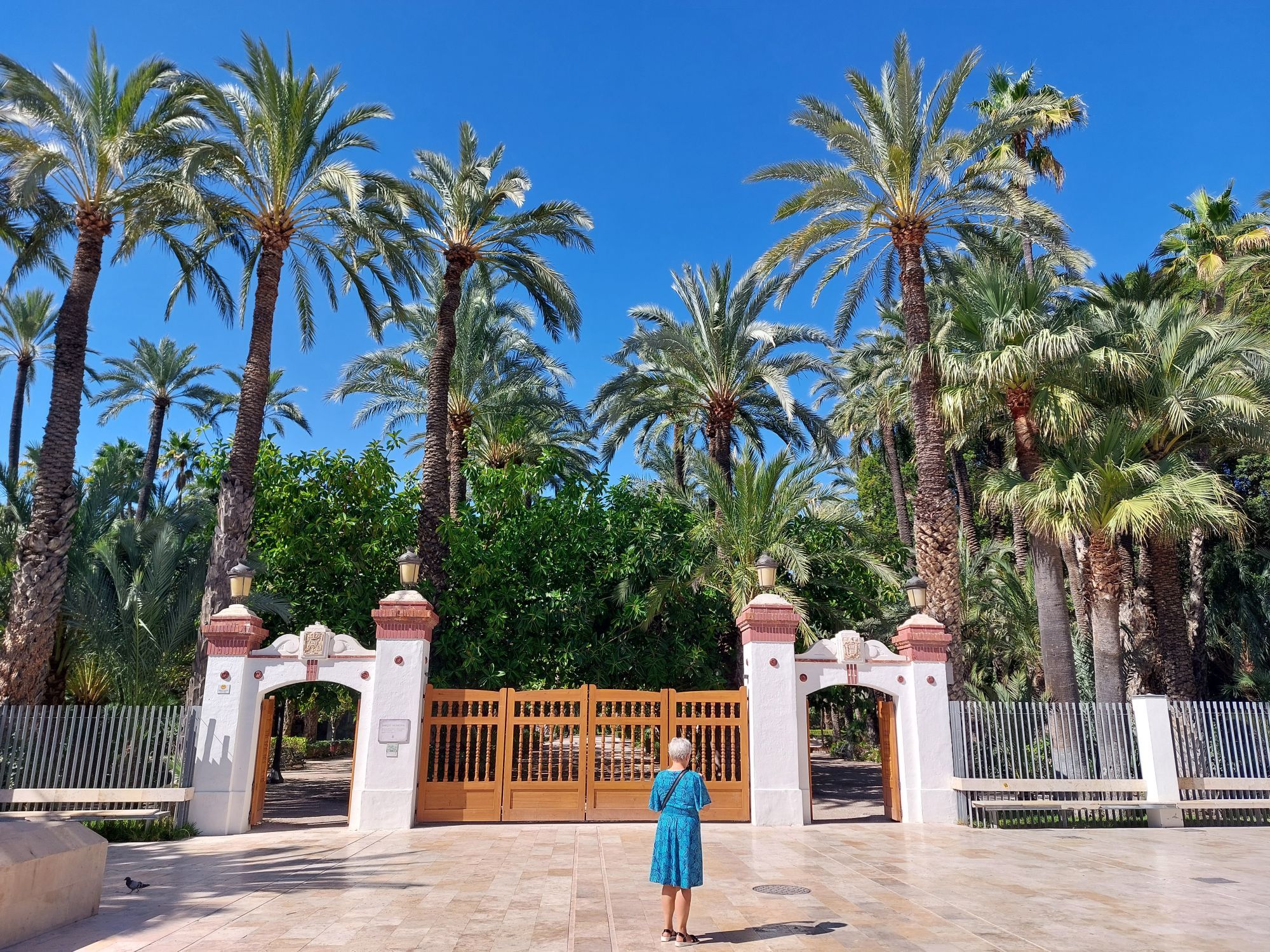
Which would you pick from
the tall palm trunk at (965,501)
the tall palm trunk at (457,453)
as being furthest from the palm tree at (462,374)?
the tall palm trunk at (965,501)

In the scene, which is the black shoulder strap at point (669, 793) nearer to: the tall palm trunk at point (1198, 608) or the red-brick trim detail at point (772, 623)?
the red-brick trim detail at point (772, 623)

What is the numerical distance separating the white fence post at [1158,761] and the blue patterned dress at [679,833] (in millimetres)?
10604

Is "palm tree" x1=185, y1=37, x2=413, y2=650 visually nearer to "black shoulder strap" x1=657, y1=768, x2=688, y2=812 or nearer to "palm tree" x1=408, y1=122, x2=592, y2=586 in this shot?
"palm tree" x1=408, y1=122, x2=592, y2=586

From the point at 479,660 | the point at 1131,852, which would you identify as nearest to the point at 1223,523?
the point at 1131,852

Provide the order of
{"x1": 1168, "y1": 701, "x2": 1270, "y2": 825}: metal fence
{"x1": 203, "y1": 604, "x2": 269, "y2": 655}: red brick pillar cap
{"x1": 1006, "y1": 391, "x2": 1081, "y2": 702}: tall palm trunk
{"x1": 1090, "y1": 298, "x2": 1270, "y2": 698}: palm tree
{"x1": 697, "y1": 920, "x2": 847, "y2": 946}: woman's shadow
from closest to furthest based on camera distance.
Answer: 1. {"x1": 697, "y1": 920, "x2": 847, "y2": 946}: woman's shadow
2. {"x1": 203, "y1": 604, "x2": 269, "y2": 655}: red brick pillar cap
3. {"x1": 1168, "y1": 701, "x2": 1270, "y2": 825}: metal fence
4. {"x1": 1090, "y1": 298, "x2": 1270, "y2": 698}: palm tree
5. {"x1": 1006, "y1": 391, "x2": 1081, "y2": 702}: tall palm trunk

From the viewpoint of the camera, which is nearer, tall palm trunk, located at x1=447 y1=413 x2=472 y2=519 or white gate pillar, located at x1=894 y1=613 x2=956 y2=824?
white gate pillar, located at x1=894 y1=613 x2=956 y2=824

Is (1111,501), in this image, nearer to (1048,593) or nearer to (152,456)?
(1048,593)

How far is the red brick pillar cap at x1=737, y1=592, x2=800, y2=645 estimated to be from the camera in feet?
44.3

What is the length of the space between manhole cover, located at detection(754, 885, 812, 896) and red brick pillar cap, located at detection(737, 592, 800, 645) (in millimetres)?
5433

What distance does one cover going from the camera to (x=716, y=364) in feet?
69.9

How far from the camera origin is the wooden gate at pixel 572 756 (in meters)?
13.1

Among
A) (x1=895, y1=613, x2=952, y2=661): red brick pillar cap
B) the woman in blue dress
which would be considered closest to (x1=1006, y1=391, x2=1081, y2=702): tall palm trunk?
(x1=895, y1=613, x2=952, y2=661): red brick pillar cap

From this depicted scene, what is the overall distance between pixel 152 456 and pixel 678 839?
30.1 m

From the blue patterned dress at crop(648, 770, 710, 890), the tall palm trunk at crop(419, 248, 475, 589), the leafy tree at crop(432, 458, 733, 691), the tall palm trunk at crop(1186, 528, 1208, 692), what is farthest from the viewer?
the tall palm trunk at crop(1186, 528, 1208, 692)
